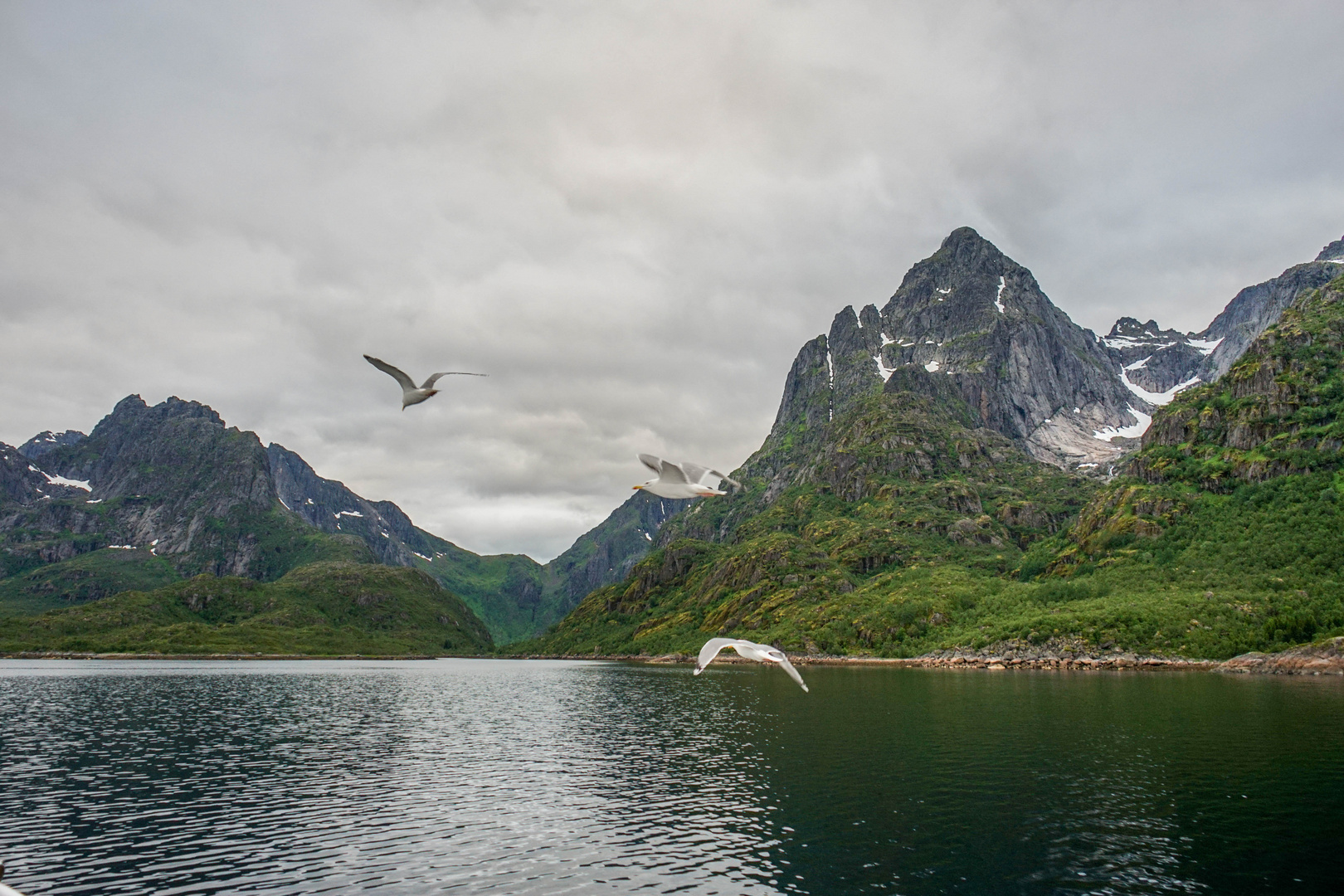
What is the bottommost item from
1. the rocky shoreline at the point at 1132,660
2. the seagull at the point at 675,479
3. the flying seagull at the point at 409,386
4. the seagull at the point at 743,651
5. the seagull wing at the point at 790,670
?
the rocky shoreline at the point at 1132,660

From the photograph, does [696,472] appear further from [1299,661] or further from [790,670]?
[1299,661]

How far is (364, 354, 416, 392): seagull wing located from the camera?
31.0 metres

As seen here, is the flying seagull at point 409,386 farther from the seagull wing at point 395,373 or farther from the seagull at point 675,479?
the seagull at point 675,479

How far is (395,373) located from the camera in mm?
31969

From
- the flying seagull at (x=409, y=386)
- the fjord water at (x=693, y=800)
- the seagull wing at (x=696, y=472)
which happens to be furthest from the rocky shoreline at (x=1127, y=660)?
the flying seagull at (x=409, y=386)

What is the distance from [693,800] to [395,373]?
3190cm

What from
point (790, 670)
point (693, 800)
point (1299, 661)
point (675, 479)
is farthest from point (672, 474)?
point (1299, 661)

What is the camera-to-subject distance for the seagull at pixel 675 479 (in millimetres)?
31984

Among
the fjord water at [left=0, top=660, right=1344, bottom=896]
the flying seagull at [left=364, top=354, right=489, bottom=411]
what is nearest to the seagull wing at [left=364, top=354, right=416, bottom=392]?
the flying seagull at [left=364, top=354, right=489, bottom=411]

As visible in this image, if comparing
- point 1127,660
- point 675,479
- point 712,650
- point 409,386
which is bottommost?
point 1127,660

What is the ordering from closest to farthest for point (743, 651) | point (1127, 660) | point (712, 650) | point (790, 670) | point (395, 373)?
1. point (790, 670)
2. point (712, 650)
3. point (743, 651)
4. point (395, 373)
5. point (1127, 660)

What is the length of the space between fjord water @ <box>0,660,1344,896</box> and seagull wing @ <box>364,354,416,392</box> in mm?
20942

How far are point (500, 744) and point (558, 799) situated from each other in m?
25.1

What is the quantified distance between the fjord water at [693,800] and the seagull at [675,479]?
16356 mm
